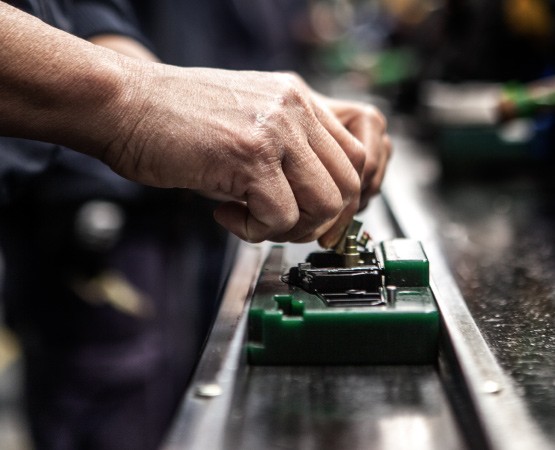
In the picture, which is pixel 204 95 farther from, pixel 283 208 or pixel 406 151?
pixel 406 151

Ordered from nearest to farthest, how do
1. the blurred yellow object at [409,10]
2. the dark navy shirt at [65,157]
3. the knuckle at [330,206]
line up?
the knuckle at [330,206] → the dark navy shirt at [65,157] → the blurred yellow object at [409,10]

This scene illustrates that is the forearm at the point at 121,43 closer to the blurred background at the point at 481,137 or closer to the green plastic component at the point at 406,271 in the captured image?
the blurred background at the point at 481,137

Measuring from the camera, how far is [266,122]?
0.75 m

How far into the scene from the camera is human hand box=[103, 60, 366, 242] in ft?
2.39

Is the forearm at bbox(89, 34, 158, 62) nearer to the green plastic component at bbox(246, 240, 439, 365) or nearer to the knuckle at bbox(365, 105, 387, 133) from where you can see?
the knuckle at bbox(365, 105, 387, 133)

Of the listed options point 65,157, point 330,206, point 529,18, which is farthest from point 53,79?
point 529,18

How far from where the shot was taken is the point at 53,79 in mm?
722

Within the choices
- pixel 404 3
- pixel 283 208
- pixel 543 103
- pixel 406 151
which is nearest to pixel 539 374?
pixel 283 208

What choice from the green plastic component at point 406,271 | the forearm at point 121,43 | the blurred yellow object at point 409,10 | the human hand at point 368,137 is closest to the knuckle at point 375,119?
the human hand at point 368,137

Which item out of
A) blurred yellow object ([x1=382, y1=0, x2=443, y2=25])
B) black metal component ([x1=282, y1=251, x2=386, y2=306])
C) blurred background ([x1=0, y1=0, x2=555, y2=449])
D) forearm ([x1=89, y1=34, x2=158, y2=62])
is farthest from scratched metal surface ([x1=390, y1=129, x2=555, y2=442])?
blurred yellow object ([x1=382, y1=0, x2=443, y2=25])

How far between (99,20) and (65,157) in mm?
462

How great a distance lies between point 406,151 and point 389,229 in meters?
0.97

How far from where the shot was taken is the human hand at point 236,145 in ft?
2.39

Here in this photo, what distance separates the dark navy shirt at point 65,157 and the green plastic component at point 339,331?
2.02 feet
